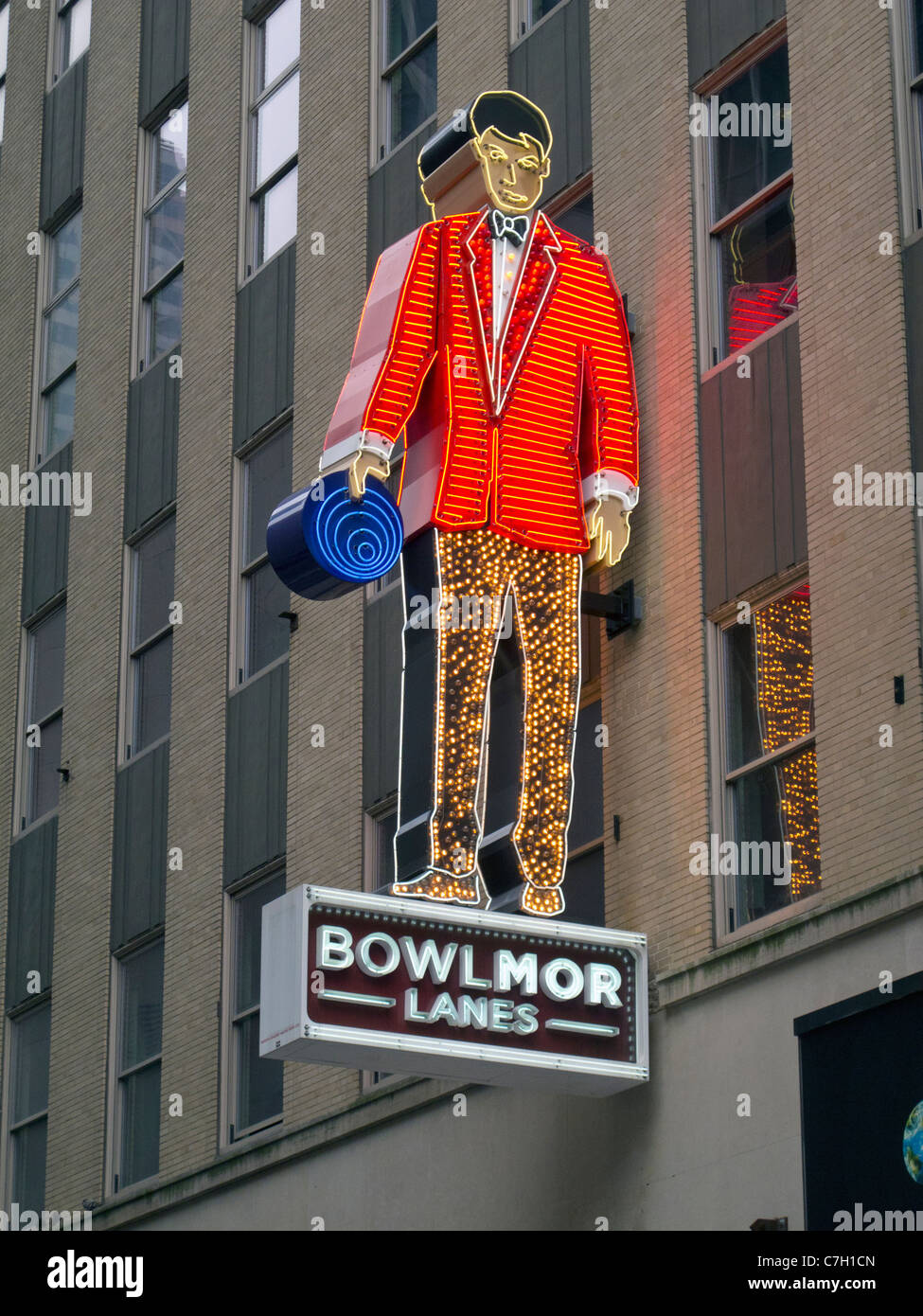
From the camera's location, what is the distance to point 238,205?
25062mm

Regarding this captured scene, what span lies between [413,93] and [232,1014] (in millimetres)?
8792

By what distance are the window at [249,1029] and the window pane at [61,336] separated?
9.65 m

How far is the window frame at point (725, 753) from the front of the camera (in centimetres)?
1525

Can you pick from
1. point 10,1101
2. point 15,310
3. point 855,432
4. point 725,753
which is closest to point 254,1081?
point 10,1101

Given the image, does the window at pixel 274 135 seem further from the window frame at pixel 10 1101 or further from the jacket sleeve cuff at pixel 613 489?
the window frame at pixel 10 1101

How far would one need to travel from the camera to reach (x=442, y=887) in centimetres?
1547

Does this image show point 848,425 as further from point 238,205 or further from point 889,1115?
point 238,205

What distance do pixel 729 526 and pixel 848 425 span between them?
4.62 ft

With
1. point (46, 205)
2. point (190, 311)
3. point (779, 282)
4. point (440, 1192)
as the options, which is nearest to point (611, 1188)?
point (440, 1192)

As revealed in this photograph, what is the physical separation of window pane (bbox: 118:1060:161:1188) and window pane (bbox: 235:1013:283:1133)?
1.61 m

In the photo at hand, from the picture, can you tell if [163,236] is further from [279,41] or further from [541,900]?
[541,900]

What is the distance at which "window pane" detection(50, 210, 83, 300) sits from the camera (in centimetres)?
3005

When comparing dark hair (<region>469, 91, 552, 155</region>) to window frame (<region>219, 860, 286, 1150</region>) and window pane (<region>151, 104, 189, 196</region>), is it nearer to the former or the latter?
window frame (<region>219, 860, 286, 1150</region>)

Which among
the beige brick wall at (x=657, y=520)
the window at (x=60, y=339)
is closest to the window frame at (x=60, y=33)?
the window at (x=60, y=339)
